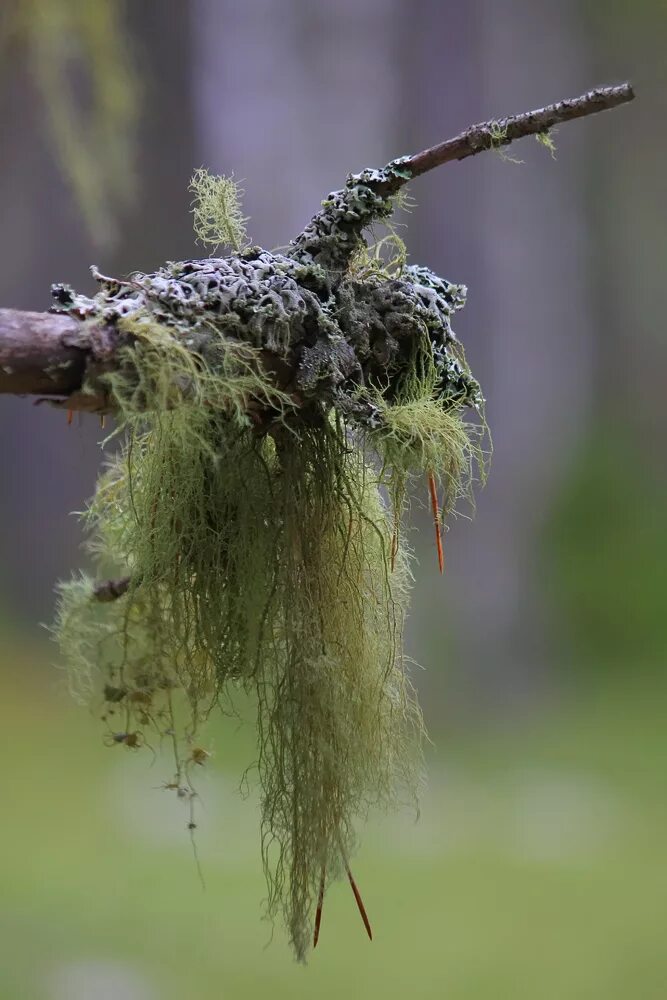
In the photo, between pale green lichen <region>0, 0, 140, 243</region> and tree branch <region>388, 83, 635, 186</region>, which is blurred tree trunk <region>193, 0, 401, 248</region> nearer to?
pale green lichen <region>0, 0, 140, 243</region>

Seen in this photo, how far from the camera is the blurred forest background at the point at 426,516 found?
1.02 metres

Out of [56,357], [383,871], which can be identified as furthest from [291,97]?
[383,871]

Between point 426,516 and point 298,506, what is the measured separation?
48 centimetres

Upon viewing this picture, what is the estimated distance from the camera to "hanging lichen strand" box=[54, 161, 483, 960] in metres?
0.60

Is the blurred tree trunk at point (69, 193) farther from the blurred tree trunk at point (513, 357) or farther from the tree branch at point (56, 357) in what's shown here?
the tree branch at point (56, 357)

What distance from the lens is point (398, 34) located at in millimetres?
1125

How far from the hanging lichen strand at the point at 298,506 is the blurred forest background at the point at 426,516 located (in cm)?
35

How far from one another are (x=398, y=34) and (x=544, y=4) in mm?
191

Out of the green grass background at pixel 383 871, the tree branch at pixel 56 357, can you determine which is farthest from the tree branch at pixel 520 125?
the green grass background at pixel 383 871

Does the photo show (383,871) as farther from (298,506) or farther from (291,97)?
(291,97)

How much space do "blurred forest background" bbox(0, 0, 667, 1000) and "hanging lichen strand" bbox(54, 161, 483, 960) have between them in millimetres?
354

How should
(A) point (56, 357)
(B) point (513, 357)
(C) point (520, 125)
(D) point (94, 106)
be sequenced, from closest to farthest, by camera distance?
1. (A) point (56, 357)
2. (C) point (520, 125)
3. (D) point (94, 106)
4. (B) point (513, 357)

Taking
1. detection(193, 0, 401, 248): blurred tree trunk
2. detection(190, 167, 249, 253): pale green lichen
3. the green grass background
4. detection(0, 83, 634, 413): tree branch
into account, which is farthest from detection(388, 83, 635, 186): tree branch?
the green grass background

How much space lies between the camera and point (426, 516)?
1147mm
